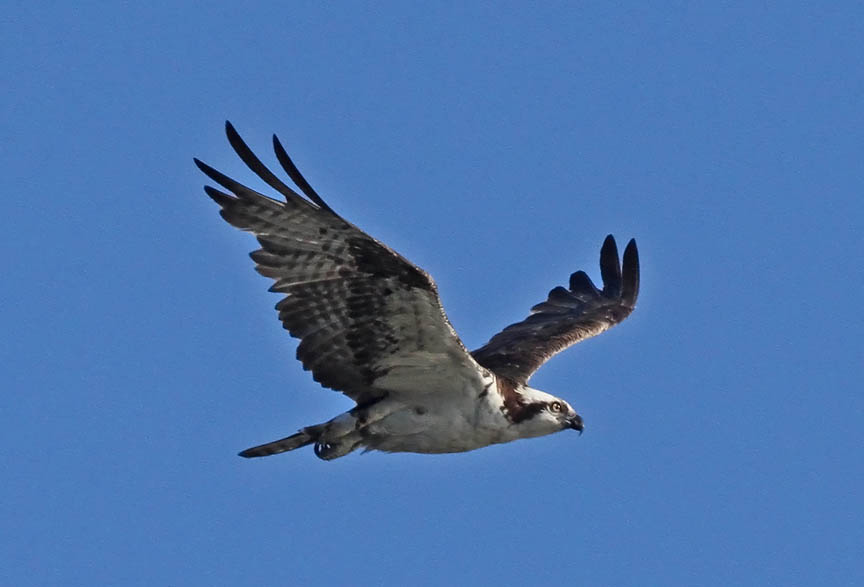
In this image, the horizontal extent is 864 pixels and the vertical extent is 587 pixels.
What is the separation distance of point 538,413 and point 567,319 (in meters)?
3.03

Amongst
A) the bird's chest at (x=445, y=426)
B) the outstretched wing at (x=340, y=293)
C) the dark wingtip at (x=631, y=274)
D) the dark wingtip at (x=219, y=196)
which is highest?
the dark wingtip at (x=631, y=274)

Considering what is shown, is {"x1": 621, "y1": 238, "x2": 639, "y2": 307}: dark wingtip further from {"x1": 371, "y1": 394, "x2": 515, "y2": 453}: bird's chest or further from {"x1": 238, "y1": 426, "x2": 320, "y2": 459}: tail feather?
{"x1": 238, "y1": 426, "x2": 320, "y2": 459}: tail feather

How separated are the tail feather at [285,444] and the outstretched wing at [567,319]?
6.07ft

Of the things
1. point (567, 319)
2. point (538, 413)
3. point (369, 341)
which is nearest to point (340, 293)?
point (369, 341)

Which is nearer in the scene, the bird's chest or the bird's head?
the bird's chest

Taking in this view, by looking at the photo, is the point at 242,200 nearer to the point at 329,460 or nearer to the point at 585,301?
the point at 329,460

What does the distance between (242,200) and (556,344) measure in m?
3.95

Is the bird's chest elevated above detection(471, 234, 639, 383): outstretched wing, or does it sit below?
below

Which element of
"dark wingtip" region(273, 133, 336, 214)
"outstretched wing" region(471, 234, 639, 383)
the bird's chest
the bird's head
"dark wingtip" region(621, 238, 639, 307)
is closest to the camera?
"dark wingtip" region(273, 133, 336, 214)

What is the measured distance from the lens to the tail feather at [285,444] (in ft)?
36.8

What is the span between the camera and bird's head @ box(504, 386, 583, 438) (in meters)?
11.3

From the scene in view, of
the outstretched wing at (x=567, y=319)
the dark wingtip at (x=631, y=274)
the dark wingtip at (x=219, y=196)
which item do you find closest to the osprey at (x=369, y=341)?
the dark wingtip at (x=219, y=196)

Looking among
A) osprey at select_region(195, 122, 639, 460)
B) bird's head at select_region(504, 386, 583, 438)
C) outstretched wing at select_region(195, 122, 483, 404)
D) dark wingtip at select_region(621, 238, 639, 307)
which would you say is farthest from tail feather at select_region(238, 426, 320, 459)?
dark wingtip at select_region(621, 238, 639, 307)

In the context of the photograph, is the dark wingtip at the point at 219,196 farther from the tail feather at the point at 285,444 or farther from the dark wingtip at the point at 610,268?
the dark wingtip at the point at 610,268
